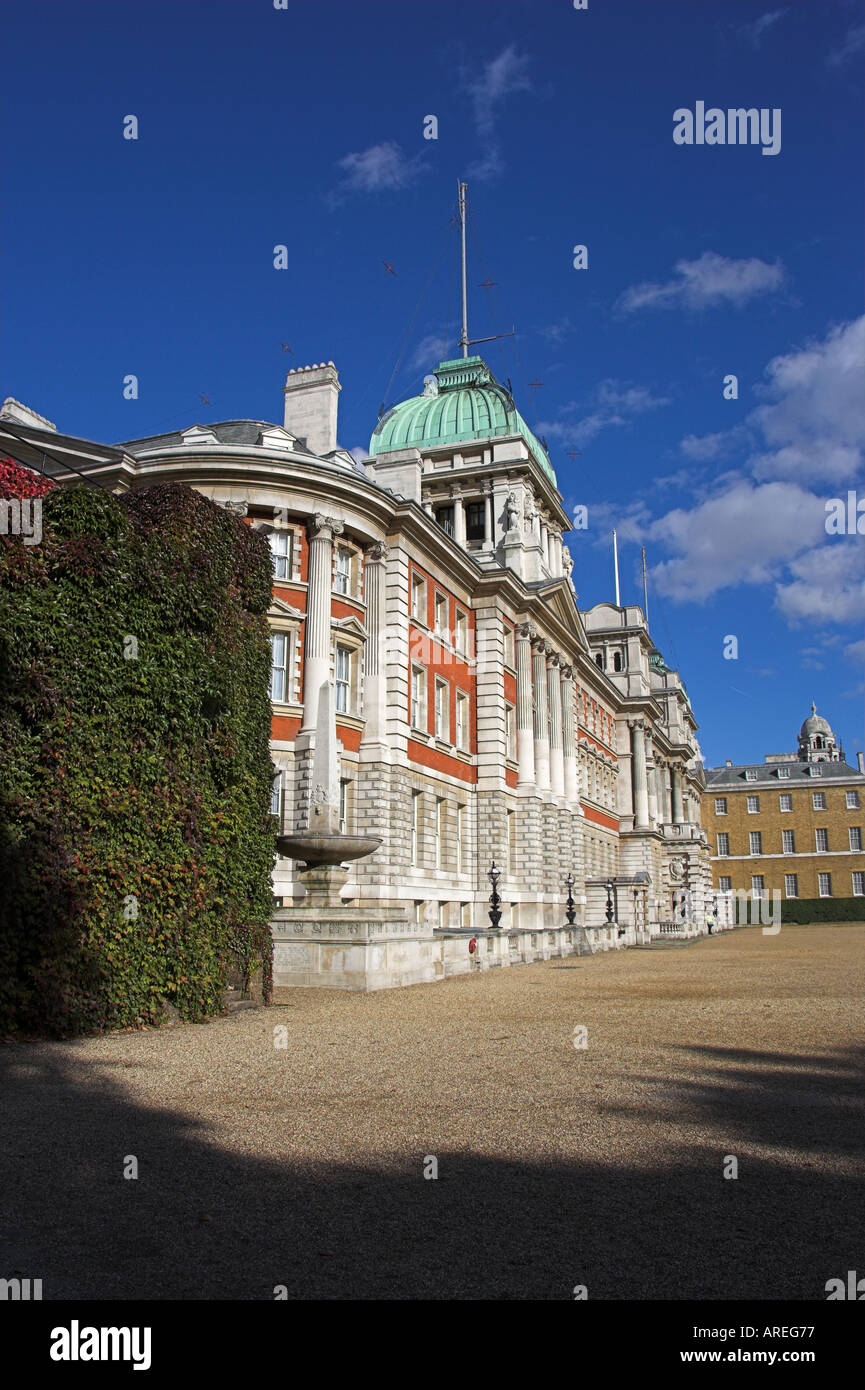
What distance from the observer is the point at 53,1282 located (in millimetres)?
4758

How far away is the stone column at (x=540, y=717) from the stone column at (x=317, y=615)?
1768cm

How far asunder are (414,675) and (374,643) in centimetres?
352

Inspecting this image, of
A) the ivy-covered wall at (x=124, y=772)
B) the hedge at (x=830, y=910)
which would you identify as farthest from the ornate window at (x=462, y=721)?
the hedge at (x=830, y=910)

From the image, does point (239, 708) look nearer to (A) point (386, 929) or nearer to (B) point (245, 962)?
(B) point (245, 962)

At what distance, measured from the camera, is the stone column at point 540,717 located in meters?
48.7

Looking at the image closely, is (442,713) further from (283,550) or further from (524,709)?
(283,550)

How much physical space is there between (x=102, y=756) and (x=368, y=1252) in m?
9.10

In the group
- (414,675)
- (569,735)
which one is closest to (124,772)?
(414,675)

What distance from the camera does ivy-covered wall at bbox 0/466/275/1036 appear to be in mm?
12219

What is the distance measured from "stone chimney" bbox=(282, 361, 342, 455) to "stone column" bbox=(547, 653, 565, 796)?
63.2 feet

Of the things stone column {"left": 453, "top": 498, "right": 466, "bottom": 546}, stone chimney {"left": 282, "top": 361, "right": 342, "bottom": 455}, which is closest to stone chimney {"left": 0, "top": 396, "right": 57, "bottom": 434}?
stone chimney {"left": 282, "top": 361, "right": 342, "bottom": 455}

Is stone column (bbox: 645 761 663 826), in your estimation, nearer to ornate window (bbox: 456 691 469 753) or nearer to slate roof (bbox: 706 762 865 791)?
slate roof (bbox: 706 762 865 791)
